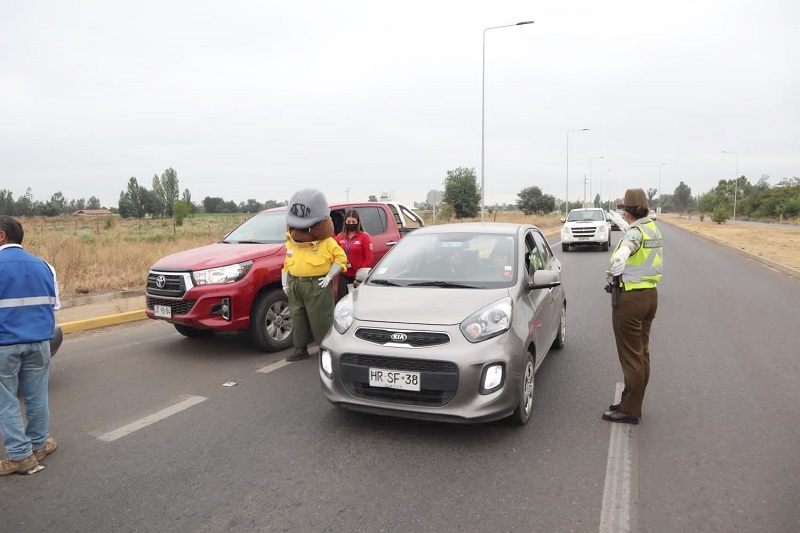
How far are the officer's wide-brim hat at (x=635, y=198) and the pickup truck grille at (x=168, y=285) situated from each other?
4.58 meters

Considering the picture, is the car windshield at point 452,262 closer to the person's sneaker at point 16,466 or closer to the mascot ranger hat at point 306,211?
the mascot ranger hat at point 306,211

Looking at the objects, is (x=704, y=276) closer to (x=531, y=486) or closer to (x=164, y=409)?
(x=531, y=486)

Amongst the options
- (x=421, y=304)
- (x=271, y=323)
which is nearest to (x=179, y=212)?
(x=271, y=323)

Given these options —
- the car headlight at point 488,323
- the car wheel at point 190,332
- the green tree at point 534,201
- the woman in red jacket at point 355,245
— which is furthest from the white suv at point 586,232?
the green tree at point 534,201

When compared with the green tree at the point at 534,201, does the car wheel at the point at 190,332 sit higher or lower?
lower

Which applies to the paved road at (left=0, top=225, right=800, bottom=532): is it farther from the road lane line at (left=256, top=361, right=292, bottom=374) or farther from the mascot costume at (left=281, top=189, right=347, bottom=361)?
the mascot costume at (left=281, top=189, right=347, bottom=361)

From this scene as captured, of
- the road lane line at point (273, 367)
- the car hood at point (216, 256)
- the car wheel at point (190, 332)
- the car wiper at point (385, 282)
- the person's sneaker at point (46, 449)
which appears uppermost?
the car hood at point (216, 256)

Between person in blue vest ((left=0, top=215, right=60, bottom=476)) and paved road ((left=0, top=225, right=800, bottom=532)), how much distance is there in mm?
204

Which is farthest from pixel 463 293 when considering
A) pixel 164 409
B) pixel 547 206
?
pixel 547 206

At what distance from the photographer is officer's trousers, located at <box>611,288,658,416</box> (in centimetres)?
402

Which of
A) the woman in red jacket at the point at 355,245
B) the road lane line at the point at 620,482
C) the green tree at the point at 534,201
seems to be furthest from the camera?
the green tree at the point at 534,201

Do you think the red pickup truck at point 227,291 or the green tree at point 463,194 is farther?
the green tree at point 463,194

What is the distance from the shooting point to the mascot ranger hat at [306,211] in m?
5.38

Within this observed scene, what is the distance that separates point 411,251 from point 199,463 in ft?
8.62
